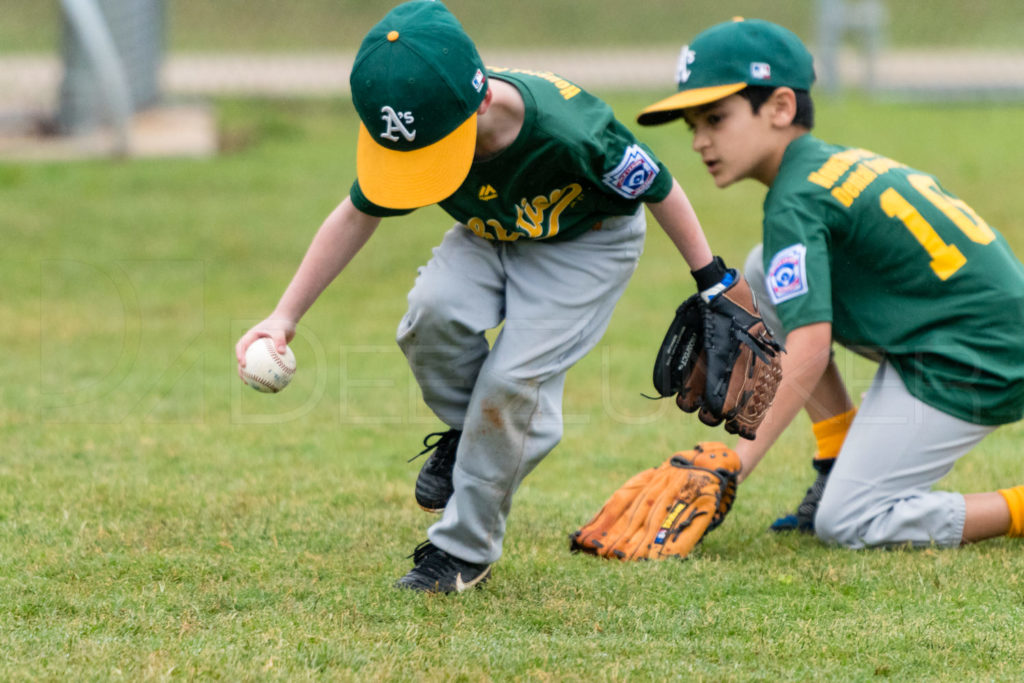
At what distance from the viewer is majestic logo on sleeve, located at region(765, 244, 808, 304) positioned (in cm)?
361

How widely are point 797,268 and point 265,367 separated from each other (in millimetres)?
1620

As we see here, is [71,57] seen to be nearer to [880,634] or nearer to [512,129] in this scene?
[512,129]

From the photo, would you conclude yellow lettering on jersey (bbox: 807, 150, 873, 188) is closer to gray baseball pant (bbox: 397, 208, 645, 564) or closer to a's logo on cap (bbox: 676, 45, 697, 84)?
a's logo on cap (bbox: 676, 45, 697, 84)

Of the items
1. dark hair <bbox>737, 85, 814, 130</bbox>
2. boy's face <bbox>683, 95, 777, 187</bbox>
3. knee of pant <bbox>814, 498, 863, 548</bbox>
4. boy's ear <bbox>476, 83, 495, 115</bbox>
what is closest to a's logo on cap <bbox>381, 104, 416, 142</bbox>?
boy's ear <bbox>476, 83, 495, 115</bbox>

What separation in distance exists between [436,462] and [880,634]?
1.23m

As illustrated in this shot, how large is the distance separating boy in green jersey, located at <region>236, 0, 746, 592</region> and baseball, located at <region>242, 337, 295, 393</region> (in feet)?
0.10

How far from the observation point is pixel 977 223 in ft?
12.6

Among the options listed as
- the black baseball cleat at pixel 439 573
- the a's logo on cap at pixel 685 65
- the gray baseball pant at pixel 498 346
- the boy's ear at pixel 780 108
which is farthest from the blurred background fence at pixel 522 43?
the black baseball cleat at pixel 439 573

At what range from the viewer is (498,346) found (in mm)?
3107

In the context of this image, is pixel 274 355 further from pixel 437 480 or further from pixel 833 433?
pixel 833 433

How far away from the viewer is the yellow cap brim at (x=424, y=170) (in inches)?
108

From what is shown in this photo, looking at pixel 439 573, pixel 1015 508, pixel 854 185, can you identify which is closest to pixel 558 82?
pixel 854 185

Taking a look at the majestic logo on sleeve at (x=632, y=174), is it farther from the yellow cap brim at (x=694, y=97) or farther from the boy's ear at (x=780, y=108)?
the boy's ear at (x=780, y=108)

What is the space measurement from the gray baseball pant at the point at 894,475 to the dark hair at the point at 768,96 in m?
0.85
